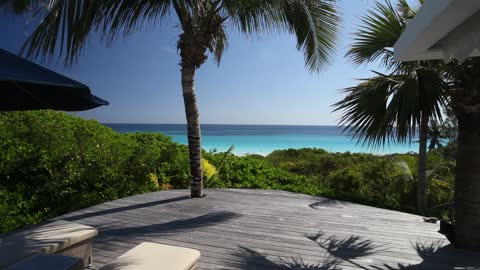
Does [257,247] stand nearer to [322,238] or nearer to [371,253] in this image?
[322,238]

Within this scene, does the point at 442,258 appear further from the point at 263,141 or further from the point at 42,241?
the point at 263,141

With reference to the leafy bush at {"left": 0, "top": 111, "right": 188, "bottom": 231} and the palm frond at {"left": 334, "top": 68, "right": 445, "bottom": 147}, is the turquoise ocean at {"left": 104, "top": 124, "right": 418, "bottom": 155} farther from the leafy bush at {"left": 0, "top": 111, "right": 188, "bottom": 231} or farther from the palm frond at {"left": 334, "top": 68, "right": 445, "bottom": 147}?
the palm frond at {"left": 334, "top": 68, "right": 445, "bottom": 147}

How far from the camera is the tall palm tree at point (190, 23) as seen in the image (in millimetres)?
4359

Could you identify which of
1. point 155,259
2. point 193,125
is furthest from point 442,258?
point 193,125

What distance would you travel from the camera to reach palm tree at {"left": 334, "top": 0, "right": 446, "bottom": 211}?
4371 millimetres

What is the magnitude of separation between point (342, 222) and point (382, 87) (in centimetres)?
201

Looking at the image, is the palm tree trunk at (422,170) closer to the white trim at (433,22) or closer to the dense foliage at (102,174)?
the dense foliage at (102,174)

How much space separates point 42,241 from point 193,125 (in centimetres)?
322

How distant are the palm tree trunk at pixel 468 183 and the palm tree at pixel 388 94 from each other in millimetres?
903

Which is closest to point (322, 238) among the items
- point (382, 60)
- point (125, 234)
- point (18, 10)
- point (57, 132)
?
point (125, 234)

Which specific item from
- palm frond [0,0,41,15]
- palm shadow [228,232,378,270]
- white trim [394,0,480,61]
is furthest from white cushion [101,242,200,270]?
palm frond [0,0,41,15]

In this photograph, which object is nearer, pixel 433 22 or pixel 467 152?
pixel 433 22

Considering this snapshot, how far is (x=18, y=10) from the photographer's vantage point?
5062 mm

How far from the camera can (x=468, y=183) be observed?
3.45 m
